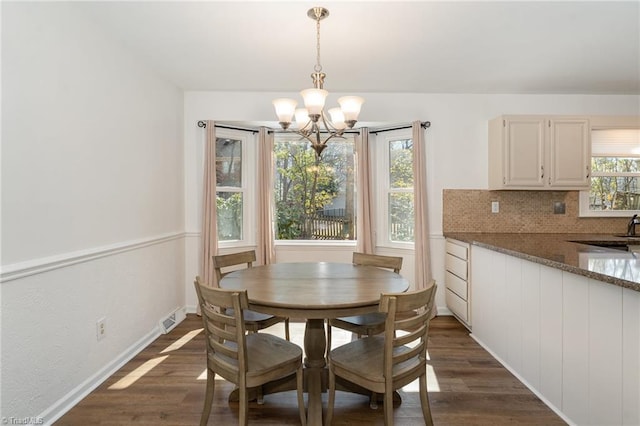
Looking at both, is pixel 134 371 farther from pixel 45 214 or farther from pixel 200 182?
pixel 200 182

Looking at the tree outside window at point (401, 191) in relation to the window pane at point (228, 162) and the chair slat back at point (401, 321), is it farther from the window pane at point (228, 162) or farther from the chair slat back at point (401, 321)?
the chair slat back at point (401, 321)

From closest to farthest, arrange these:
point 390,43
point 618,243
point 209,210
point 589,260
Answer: point 589,260 < point 390,43 < point 618,243 < point 209,210

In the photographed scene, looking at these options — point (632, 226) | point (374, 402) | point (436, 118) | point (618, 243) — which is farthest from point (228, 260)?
point (632, 226)

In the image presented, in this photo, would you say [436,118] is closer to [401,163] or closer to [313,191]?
[401,163]

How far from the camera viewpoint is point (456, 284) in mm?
3439

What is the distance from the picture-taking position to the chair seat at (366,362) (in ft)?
5.31

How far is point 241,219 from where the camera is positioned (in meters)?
3.99

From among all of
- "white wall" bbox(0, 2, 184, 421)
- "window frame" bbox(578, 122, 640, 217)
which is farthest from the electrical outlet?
"window frame" bbox(578, 122, 640, 217)

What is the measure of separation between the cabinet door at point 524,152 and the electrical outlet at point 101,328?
12.5ft

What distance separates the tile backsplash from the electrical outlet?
330 centimetres

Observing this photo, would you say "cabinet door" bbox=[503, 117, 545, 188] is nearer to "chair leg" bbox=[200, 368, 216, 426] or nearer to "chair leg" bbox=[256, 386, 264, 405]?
"chair leg" bbox=[256, 386, 264, 405]

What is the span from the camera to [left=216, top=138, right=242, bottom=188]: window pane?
384 centimetres

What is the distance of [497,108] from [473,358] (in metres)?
2.69

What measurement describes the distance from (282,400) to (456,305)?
2.14 m
